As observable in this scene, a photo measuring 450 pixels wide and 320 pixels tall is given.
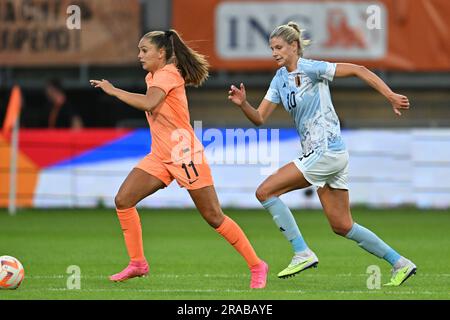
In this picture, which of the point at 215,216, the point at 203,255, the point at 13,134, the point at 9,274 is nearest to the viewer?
the point at 9,274

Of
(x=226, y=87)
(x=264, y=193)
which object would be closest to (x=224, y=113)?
(x=226, y=87)

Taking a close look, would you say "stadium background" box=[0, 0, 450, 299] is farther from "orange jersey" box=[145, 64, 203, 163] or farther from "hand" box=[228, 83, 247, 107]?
"hand" box=[228, 83, 247, 107]

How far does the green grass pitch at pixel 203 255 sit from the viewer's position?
9617mm

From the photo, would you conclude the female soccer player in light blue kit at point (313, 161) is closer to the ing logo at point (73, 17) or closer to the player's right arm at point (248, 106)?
the player's right arm at point (248, 106)

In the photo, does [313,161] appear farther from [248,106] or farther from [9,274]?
[9,274]

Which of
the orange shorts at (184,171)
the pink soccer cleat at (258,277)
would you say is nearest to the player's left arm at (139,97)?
the orange shorts at (184,171)

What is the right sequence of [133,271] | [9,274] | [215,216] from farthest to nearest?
[133,271] → [215,216] → [9,274]

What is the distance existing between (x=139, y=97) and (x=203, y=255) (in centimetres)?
390

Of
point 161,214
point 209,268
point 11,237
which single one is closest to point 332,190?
point 209,268

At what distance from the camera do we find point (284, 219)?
10258 mm

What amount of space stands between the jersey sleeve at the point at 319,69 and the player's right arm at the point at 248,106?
52cm

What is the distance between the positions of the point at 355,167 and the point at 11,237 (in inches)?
264
